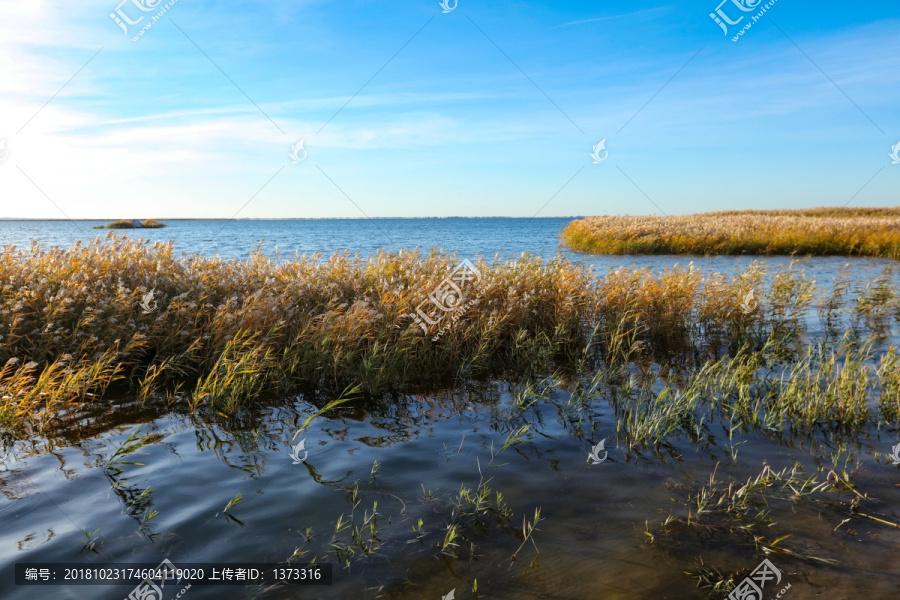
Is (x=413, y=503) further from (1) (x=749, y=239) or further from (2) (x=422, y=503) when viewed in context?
(1) (x=749, y=239)

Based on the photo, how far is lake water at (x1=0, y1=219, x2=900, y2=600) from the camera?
3650 mm

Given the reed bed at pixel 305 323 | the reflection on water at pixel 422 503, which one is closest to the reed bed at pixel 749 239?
the reed bed at pixel 305 323

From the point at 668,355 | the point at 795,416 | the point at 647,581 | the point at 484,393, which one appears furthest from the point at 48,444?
the point at 668,355

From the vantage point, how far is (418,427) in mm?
6180

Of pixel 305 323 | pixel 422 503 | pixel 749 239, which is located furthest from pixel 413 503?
pixel 749 239

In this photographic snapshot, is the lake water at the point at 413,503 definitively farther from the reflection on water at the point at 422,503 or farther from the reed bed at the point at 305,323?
the reed bed at the point at 305,323

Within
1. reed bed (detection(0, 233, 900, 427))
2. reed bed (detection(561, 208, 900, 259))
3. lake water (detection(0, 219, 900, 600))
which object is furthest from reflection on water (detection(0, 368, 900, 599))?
reed bed (detection(561, 208, 900, 259))

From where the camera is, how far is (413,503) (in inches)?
178

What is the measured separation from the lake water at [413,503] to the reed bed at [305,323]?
0.73 metres

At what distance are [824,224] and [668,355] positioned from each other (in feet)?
97.5

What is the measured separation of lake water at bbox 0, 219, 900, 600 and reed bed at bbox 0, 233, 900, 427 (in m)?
0.73

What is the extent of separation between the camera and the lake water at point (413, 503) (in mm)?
3650

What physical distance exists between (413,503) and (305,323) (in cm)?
Result: 396

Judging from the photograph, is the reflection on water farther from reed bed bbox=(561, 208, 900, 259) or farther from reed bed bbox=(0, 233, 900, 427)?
reed bed bbox=(561, 208, 900, 259)
